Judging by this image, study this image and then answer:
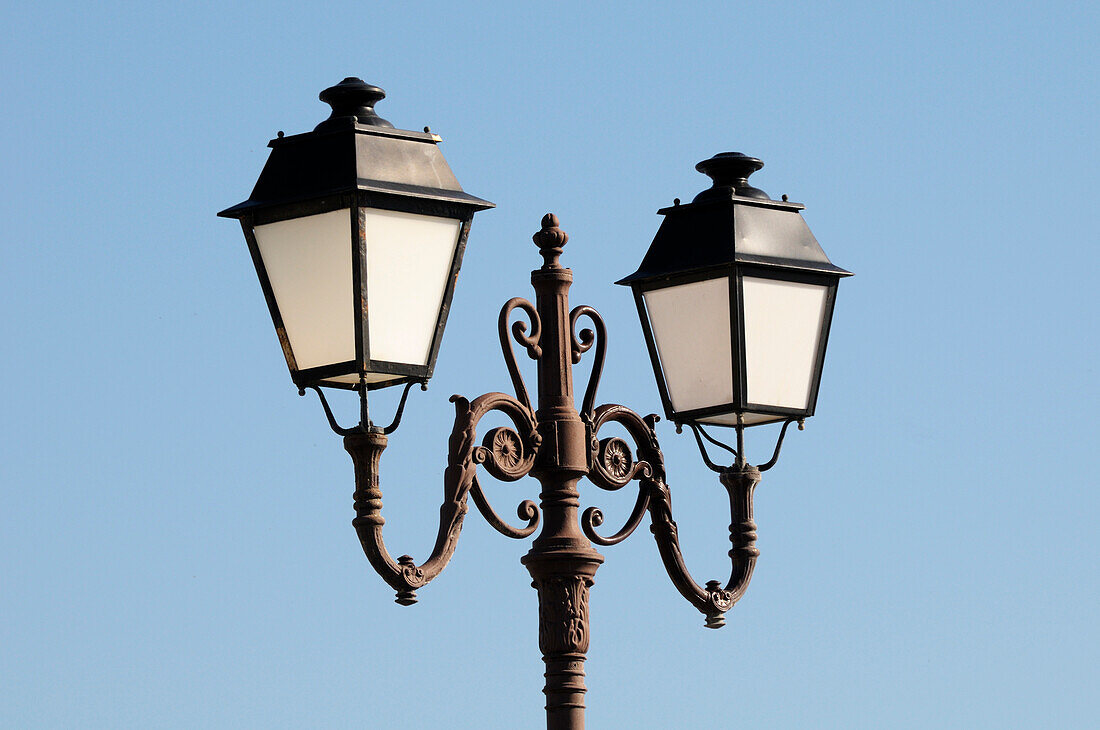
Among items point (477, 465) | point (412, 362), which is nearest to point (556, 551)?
point (477, 465)

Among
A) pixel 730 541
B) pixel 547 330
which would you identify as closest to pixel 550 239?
pixel 547 330

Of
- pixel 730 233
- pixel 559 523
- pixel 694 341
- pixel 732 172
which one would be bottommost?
pixel 559 523

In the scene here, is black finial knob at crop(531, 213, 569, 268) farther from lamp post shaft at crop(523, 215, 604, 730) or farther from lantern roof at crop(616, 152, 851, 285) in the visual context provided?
lantern roof at crop(616, 152, 851, 285)

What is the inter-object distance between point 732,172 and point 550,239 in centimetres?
86

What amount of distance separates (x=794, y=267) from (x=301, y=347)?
6.07 feet

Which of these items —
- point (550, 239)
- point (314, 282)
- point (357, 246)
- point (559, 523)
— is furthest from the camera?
point (550, 239)

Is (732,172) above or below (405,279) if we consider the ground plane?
above

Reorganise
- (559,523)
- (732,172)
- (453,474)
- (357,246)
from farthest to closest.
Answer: (732,172) → (559,523) → (453,474) → (357,246)

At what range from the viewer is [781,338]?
7.18 meters

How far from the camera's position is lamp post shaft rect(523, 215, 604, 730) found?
6.53 meters

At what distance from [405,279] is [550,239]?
33.2 inches

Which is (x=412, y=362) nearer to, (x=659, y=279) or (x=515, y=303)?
(x=515, y=303)

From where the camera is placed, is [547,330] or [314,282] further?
[547,330]

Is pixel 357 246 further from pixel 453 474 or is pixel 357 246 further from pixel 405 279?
pixel 453 474
